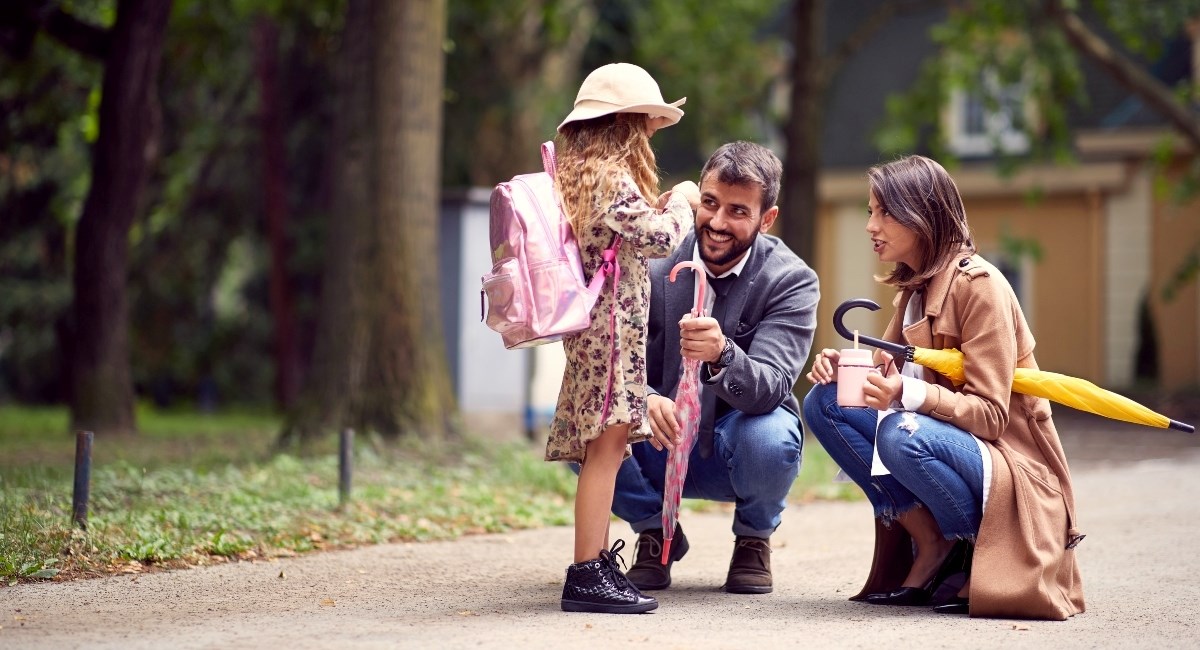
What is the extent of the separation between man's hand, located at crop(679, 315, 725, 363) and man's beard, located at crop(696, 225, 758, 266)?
1.68 ft

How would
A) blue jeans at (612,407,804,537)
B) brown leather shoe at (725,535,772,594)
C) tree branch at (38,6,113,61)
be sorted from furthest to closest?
tree branch at (38,6,113,61) < brown leather shoe at (725,535,772,594) < blue jeans at (612,407,804,537)

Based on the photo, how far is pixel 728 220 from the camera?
5148mm

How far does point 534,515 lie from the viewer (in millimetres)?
7699

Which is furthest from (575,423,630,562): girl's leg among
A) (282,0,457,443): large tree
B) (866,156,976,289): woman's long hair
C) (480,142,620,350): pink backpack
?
(282,0,457,443): large tree

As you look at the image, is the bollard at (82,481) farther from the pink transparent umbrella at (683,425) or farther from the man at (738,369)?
the pink transparent umbrella at (683,425)

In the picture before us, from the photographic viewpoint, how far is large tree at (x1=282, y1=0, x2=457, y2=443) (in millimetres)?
9500

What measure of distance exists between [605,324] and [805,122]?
1095cm

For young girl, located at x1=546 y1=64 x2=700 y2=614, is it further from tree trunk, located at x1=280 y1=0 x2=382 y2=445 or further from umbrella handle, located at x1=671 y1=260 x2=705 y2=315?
tree trunk, located at x1=280 y1=0 x2=382 y2=445

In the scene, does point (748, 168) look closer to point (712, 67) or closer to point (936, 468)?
point (936, 468)

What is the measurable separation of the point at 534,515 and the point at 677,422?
294 cm

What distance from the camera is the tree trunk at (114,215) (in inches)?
494

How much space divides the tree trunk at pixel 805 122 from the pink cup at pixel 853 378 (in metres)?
10.4

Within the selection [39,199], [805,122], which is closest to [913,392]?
[805,122]

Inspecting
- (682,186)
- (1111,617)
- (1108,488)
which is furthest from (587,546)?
(1108,488)
